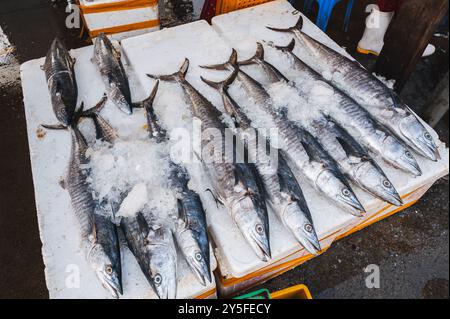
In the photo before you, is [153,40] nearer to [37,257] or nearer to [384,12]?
[37,257]

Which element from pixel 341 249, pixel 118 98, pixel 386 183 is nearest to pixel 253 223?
pixel 386 183

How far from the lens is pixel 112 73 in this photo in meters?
3.29

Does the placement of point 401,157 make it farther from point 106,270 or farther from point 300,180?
point 106,270

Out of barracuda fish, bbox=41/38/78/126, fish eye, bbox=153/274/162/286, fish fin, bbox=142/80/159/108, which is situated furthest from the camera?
fish fin, bbox=142/80/159/108

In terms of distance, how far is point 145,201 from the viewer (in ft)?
8.07

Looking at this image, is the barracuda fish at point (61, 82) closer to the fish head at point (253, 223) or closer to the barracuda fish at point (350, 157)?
the fish head at point (253, 223)

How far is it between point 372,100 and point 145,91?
2.04 metres

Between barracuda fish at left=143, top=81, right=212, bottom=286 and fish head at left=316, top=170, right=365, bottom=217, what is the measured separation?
0.91 metres

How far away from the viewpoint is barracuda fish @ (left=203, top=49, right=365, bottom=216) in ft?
8.37

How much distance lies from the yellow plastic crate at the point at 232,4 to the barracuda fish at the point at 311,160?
5.20 feet

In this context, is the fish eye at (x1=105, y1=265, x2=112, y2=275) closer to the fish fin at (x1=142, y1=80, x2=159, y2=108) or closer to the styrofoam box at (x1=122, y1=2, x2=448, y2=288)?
the styrofoam box at (x1=122, y1=2, x2=448, y2=288)

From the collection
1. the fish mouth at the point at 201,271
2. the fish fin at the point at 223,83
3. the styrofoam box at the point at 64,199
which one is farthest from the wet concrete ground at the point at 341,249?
the fish fin at the point at 223,83

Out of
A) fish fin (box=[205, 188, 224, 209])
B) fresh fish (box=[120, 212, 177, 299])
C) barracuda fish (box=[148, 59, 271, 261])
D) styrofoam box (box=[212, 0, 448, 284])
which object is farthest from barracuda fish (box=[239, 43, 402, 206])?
fresh fish (box=[120, 212, 177, 299])

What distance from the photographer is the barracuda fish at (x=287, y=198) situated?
2379 millimetres
